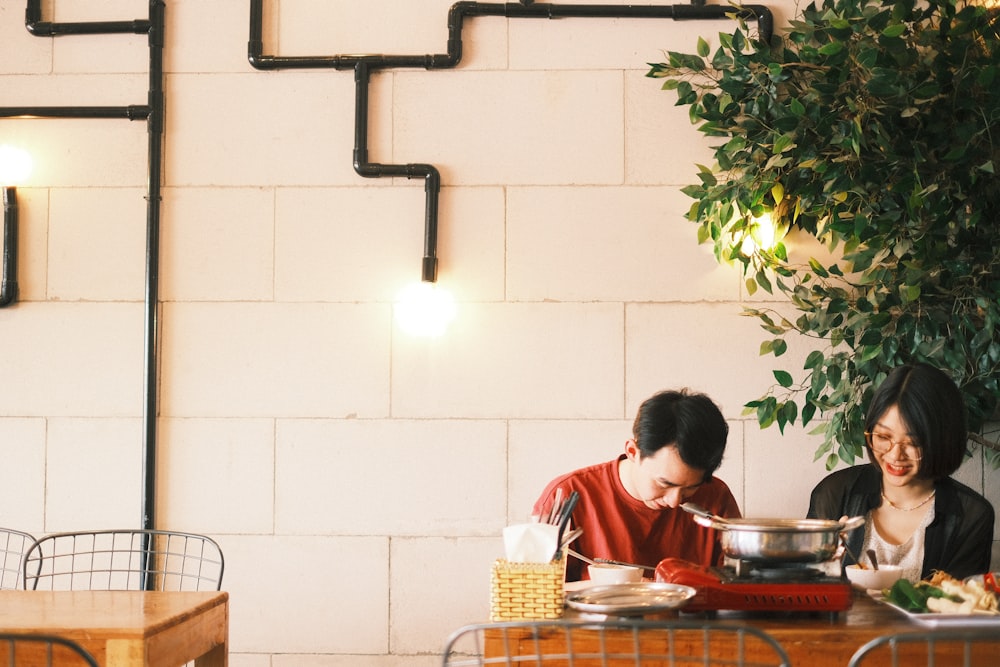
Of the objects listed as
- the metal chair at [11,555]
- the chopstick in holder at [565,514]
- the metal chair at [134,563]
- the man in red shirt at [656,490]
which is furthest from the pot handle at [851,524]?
the metal chair at [11,555]

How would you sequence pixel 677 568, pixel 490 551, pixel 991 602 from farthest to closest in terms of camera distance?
pixel 490 551, pixel 677 568, pixel 991 602

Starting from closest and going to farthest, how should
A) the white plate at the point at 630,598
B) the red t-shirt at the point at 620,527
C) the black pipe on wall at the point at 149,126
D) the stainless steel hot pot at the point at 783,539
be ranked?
the white plate at the point at 630,598 → the stainless steel hot pot at the point at 783,539 → the red t-shirt at the point at 620,527 → the black pipe on wall at the point at 149,126

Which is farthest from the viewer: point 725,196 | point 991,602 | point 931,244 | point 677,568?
point 725,196

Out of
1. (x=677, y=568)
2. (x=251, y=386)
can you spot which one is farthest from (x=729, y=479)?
(x=251, y=386)

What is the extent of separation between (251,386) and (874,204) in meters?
2.15

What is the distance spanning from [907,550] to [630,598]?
1211mm

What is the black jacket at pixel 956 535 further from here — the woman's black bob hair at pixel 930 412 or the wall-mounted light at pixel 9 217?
the wall-mounted light at pixel 9 217

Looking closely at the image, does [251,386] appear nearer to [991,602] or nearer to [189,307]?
[189,307]

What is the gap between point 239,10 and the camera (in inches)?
134

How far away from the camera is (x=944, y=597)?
1.86 meters

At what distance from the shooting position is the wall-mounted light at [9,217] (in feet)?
11.1

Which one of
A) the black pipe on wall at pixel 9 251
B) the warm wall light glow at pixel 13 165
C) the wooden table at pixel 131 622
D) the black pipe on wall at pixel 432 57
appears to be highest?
the black pipe on wall at pixel 432 57

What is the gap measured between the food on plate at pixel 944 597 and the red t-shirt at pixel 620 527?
2.14ft

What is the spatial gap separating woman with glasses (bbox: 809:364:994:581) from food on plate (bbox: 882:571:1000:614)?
0.62 metres
